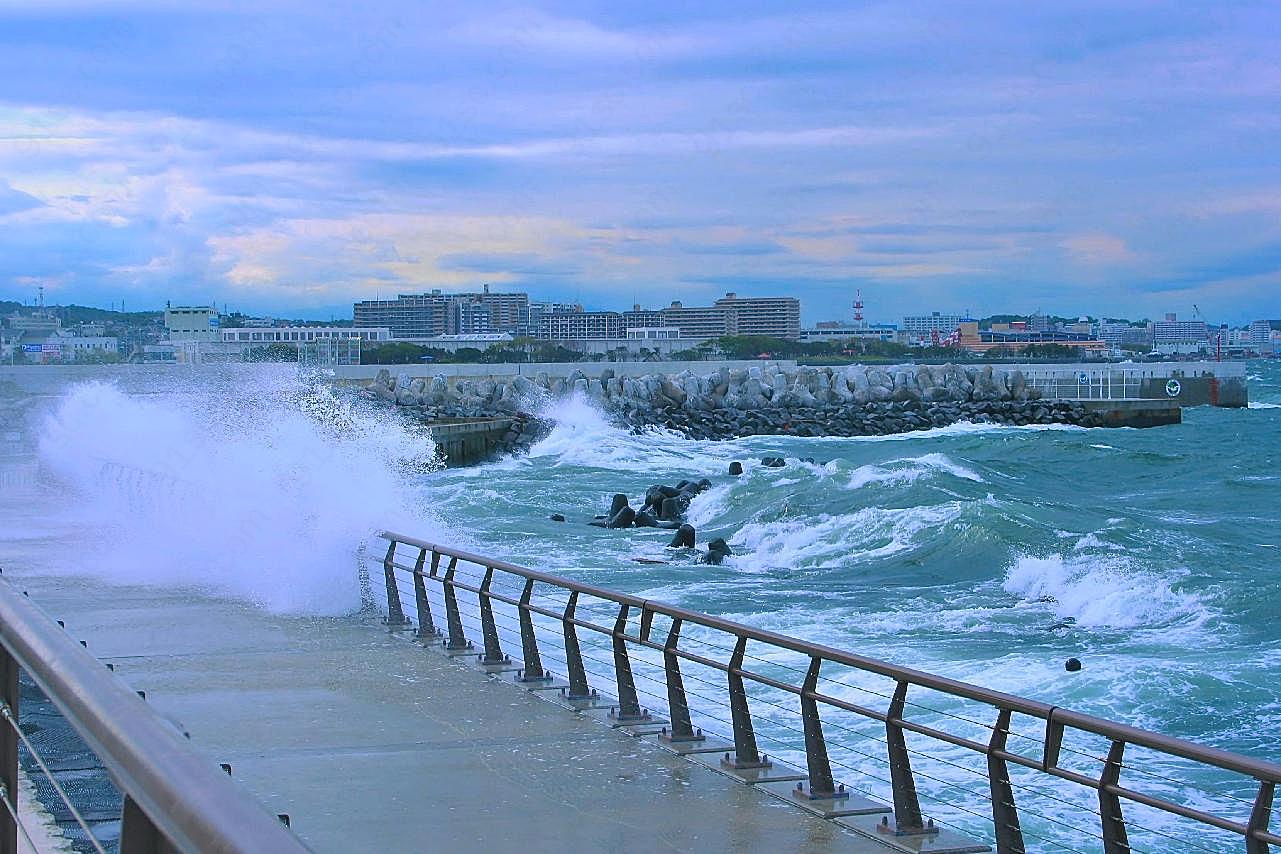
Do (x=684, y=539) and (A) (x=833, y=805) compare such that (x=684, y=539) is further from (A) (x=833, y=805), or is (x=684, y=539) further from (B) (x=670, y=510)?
(A) (x=833, y=805)

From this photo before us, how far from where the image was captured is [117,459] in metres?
32.4

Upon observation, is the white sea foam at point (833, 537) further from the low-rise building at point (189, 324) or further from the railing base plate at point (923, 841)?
the low-rise building at point (189, 324)

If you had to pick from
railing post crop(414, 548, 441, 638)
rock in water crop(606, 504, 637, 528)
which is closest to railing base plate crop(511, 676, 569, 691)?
railing post crop(414, 548, 441, 638)

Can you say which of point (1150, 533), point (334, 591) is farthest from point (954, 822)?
point (1150, 533)

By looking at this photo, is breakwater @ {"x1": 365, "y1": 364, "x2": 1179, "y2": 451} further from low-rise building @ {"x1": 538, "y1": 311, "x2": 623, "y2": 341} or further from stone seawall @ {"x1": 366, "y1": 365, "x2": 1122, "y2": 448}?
low-rise building @ {"x1": 538, "y1": 311, "x2": 623, "y2": 341}

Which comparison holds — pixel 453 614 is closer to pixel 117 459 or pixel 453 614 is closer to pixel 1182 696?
pixel 1182 696

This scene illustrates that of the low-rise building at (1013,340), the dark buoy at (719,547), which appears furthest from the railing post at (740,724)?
the low-rise building at (1013,340)

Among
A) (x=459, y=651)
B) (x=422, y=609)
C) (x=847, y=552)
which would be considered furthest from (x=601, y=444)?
(x=459, y=651)

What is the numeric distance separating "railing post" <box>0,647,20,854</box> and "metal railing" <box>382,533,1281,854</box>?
3.58 meters

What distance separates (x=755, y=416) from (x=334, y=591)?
5632 cm

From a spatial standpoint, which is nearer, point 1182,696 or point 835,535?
point 1182,696

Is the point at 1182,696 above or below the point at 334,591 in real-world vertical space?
below

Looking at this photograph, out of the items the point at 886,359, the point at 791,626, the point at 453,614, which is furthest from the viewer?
the point at 886,359

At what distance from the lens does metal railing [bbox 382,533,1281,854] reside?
579 cm
